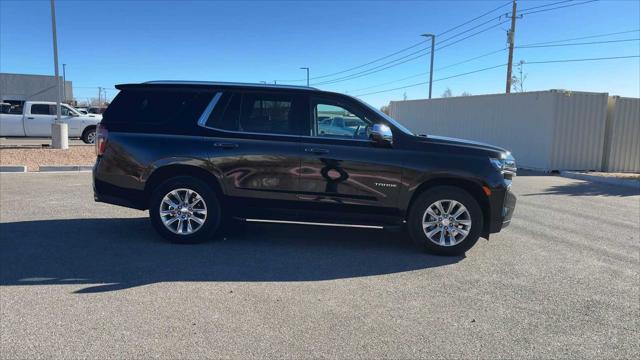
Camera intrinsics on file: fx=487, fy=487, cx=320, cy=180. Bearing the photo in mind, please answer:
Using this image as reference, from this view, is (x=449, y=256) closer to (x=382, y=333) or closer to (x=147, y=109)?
(x=382, y=333)

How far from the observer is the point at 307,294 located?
4.53 metres

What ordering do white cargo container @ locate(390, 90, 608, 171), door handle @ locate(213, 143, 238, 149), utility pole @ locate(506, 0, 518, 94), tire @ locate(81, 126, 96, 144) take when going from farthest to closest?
utility pole @ locate(506, 0, 518, 94) < tire @ locate(81, 126, 96, 144) < white cargo container @ locate(390, 90, 608, 171) < door handle @ locate(213, 143, 238, 149)

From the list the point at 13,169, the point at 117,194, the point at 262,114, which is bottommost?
the point at 13,169

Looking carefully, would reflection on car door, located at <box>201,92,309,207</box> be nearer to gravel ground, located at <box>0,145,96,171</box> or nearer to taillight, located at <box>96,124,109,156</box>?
taillight, located at <box>96,124,109,156</box>

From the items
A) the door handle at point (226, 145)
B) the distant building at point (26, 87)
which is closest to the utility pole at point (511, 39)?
the door handle at point (226, 145)

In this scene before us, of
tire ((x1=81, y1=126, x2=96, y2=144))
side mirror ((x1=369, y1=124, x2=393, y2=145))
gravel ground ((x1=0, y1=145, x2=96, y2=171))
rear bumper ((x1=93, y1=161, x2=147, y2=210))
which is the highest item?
side mirror ((x1=369, y1=124, x2=393, y2=145))

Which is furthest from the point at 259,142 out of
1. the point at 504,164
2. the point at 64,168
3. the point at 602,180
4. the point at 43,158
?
the point at 602,180

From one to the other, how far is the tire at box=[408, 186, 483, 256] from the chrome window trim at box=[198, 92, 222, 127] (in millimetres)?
2776

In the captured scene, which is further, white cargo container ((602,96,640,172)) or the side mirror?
white cargo container ((602,96,640,172))

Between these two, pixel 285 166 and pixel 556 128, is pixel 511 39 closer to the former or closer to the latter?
pixel 556 128

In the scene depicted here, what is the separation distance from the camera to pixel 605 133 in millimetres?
17047

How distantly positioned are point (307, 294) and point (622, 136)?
16586mm

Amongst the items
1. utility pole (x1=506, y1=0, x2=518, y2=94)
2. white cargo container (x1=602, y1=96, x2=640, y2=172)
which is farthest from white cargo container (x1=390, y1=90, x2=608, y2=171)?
utility pole (x1=506, y1=0, x2=518, y2=94)

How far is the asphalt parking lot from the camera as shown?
140 inches
